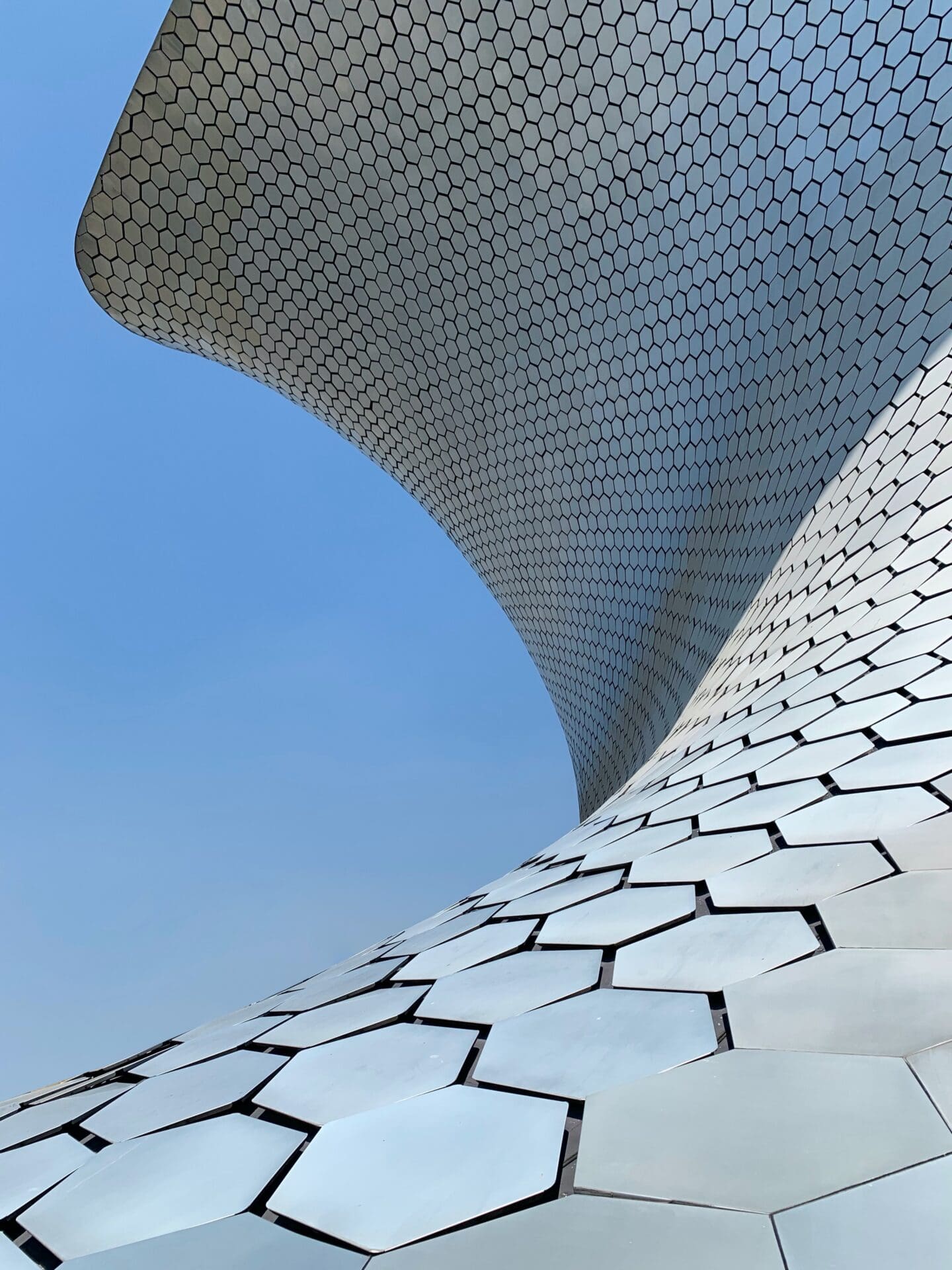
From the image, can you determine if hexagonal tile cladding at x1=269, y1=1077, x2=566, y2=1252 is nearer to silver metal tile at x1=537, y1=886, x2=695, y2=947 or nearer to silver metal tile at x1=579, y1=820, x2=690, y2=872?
silver metal tile at x1=537, y1=886, x2=695, y2=947

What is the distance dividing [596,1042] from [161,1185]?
41cm

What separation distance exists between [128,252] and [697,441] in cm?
365

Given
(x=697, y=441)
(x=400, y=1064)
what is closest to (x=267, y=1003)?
(x=400, y=1064)

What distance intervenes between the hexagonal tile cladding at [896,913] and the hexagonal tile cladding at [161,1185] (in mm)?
615

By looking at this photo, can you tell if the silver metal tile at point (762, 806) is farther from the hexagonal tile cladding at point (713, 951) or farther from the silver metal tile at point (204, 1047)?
the silver metal tile at point (204, 1047)

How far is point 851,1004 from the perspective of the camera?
0.78 m

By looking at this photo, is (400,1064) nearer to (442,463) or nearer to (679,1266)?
(679,1266)

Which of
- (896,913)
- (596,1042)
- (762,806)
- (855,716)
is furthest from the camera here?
(855,716)

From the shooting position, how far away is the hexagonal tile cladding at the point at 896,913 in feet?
2.88

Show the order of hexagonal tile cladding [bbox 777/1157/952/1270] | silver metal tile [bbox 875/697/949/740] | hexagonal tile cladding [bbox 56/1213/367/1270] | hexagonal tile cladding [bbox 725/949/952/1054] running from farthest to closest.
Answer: silver metal tile [bbox 875/697/949/740] → hexagonal tile cladding [bbox 725/949/952/1054] → hexagonal tile cladding [bbox 56/1213/367/1270] → hexagonal tile cladding [bbox 777/1157/952/1270]

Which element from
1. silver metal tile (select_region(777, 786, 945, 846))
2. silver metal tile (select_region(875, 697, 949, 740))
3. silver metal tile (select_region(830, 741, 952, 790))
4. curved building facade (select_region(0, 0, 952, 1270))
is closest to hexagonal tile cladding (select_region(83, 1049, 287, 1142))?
curved building facade (select_region(0, 0, 952, 1270))

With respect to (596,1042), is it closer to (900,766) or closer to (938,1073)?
(938,1073)

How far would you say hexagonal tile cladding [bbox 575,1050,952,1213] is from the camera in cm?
56

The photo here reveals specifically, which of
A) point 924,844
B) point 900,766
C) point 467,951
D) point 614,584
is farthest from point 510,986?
point 614,584
